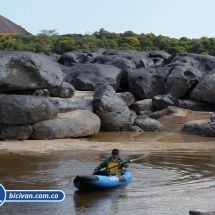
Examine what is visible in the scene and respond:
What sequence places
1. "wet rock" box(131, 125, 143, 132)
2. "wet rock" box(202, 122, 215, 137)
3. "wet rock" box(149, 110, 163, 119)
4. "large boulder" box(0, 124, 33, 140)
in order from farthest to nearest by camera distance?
"wet rock" box(149, 110, 163, 119)
"wet rock" box(131, 125, 143, 132)
"wet rock" box(202, 122, 215, 137)
"large boulder" box(0, 124, 33, 140)

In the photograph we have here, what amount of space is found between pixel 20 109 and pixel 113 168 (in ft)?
18.2


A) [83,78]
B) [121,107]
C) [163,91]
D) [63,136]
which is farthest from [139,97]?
[63,136]

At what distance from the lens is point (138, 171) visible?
11.5m

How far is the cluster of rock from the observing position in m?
15.2

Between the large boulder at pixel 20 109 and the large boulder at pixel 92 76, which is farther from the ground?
the large boulder at pixel 92 76

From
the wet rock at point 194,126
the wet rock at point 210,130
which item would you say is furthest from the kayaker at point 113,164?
the wet rock at point 194,126

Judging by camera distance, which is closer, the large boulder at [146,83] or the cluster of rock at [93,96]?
the cluster of rock at [93,96]

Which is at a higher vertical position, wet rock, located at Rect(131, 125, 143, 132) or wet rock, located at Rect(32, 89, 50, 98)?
wet rock, located at Rect(32, 89, 50, 98)

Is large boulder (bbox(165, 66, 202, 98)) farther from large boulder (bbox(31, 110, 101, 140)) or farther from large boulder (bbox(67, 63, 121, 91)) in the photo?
large boulder (bbox(31, 110, 101, 140))

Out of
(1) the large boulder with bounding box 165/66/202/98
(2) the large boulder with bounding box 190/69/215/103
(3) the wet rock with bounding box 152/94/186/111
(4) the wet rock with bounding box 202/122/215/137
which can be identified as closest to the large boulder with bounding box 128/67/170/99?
(1) the large boulder with bounding box 165/66/202/98

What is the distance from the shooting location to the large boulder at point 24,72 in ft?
50.1

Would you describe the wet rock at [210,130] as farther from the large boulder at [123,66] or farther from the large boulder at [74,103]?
the large boulder at [123,66]

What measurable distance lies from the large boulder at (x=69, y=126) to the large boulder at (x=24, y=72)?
1.14 metres

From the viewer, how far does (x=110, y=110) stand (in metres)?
17.8
